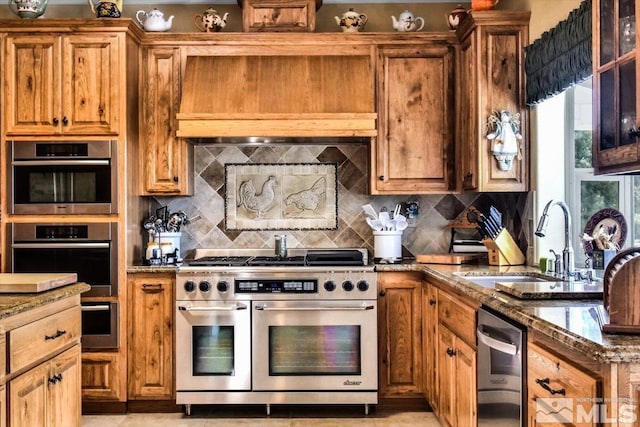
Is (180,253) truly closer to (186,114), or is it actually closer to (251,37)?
(186,114)

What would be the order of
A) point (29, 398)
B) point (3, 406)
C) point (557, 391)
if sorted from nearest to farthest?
point (557, 391) → point (3, 406) → point (29, 398)

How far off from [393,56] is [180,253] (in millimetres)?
1992

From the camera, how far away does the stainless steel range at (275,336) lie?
366 centimetres

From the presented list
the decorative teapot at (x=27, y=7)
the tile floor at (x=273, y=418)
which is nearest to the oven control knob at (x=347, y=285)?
the tile floor at (x=273, y=418)

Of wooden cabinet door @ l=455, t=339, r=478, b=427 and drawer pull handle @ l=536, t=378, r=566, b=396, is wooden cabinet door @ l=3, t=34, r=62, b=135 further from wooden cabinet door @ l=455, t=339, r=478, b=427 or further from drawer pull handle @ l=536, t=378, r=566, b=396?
drawer pull handle @ l=536, t=378, r=566, b=396

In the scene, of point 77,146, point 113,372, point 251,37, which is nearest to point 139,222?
point 77,146

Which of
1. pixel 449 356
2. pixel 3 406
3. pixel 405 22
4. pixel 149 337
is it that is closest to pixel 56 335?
pixel 3 406

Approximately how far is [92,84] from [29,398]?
7.19ft

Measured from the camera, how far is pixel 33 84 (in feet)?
12.4

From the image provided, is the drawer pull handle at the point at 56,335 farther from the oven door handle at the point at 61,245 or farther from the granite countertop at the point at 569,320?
the granite countertop at the point at 569,320

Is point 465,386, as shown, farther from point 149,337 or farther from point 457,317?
point 149,337

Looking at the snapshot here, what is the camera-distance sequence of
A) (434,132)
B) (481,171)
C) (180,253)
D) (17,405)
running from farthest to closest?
(180,253)
(434,132)
(481,171)
(17,405)

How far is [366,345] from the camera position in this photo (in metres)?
3.66

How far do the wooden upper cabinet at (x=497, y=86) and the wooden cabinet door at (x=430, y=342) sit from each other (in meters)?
0.71
